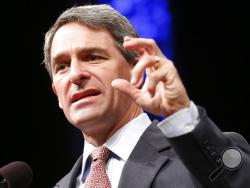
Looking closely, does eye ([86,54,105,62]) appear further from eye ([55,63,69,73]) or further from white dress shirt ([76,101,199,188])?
white dress shirt ([76,101,199,188])

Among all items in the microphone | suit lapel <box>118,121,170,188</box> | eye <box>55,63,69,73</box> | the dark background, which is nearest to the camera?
suit lapel <box>118,121,170,188</box>

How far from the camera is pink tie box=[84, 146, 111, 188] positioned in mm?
1339

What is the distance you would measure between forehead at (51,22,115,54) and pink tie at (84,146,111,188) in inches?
13.0

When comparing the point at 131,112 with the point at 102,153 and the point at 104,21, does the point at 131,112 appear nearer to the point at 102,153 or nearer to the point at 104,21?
the point at 102,153

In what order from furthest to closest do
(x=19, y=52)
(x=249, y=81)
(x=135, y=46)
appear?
(x=19, y=52)
(x=249, y=81)
(x=135, y=46)

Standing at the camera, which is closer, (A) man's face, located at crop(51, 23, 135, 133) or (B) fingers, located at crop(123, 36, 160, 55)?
(B) fingers, located at crop(123, 36, 160, 55)

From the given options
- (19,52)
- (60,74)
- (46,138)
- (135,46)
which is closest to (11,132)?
(46,138)

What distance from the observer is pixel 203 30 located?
109 inches

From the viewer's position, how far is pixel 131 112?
58.9 inches

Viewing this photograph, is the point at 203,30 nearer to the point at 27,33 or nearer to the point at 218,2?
the point at 218,2

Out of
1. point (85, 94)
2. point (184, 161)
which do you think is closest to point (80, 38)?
point (85, 94)

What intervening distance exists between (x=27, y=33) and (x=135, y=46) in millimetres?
1955

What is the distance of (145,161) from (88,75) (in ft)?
1.03

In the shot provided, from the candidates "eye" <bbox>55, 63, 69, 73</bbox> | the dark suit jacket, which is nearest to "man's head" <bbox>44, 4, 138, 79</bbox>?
"eye" <bbox>55, 63, 69, 73</bbox>
